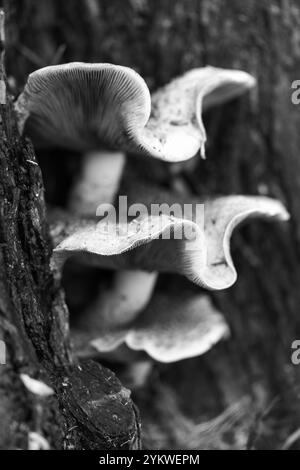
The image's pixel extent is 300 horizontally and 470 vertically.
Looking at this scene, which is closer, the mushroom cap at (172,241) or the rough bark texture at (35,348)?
the rough bark texture at (35,348)

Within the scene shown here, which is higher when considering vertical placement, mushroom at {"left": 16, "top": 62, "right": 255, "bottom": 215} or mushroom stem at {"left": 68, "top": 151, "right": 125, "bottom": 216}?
mushroom at {"left": 16, "top": 62, "right": 255, "bottom": 215}

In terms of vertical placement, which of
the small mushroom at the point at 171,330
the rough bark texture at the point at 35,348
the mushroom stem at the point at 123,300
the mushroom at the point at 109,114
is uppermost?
the mushroom at the point at 109,114

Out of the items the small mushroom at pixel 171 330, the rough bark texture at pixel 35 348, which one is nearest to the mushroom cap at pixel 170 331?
the small mushroom at pixel 171 330

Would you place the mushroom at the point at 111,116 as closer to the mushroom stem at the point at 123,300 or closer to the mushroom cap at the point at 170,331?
the mushroom stem at the point at 123,300

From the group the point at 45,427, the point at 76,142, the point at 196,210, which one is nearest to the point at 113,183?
the point at 76,142

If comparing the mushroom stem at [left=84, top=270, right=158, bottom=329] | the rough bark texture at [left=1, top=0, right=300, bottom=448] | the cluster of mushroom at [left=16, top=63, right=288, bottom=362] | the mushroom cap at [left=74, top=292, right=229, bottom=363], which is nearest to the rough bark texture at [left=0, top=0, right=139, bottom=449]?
the cluster of mushroom at [left=16, top=63, right=288, bottom=362]

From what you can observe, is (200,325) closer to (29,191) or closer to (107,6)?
(29,191)

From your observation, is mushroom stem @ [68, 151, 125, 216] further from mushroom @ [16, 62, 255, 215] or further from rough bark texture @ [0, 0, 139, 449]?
rough bark texture @ [0, 0, 139, 449]

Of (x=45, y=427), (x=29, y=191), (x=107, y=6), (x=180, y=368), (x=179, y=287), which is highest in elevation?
(x=107, y=6)
